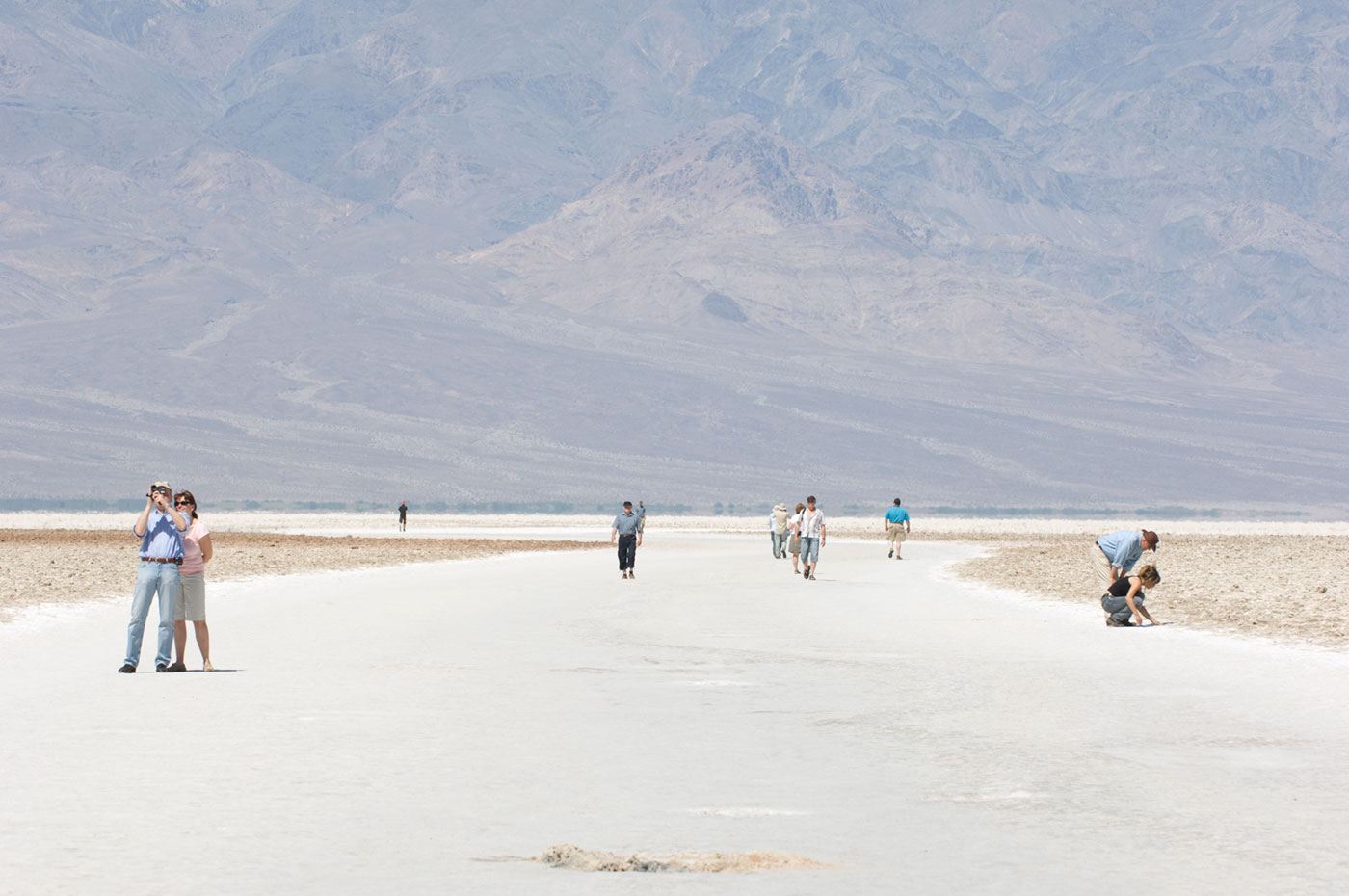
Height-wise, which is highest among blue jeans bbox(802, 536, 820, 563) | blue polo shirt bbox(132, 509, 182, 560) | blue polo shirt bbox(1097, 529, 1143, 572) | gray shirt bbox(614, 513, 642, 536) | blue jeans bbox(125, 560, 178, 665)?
gray shirt bbox(614, 513, 642, 536)

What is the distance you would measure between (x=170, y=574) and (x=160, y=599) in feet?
0.91

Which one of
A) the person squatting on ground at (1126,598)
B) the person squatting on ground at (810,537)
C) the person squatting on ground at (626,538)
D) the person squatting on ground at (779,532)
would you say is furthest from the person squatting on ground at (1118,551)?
the person squatting on ground at (779,532)

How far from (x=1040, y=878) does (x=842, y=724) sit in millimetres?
4823

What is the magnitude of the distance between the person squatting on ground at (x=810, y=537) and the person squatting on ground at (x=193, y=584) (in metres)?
18.2

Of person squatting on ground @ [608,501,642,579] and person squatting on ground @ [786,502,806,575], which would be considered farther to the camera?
person squatting on ground @ [786,502,806,575]

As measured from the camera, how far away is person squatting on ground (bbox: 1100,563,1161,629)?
20.9 m

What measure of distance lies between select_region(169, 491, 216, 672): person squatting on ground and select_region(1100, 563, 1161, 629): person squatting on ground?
10.5 meters

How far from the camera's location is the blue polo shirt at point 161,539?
48.4ft

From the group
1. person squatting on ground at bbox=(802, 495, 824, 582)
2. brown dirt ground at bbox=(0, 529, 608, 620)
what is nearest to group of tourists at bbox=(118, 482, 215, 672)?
brown dirt ground at bbox=(0, 529, 608, 620)

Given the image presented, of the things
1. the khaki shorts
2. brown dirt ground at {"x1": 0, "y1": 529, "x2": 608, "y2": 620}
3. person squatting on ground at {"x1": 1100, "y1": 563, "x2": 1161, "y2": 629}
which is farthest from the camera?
brown dirt ground at {"x1": 0, "y1": 529, "x2": 608, "y2": 620}

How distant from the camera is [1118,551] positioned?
21047 millimetres

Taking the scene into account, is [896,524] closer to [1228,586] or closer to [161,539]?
[1228,586]

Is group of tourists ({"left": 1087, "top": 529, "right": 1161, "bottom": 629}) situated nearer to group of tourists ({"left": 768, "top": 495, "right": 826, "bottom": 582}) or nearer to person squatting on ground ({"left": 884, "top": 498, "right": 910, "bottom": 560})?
group of tourists ({"left": 768, "top": 495, "right": 826, "bottom": 582})

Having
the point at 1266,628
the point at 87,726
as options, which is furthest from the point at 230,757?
the point at 1266,628
